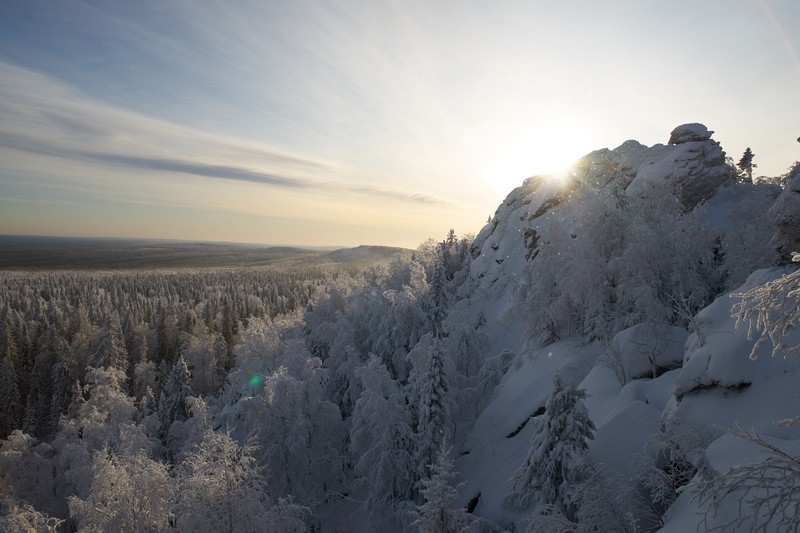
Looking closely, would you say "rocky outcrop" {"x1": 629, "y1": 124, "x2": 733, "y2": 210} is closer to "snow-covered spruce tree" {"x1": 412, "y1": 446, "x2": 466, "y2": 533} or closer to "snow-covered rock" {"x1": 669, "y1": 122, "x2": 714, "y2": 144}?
"snow-covered rock" {"x1": 669, "y1": 122, "x2": 714, "y2": 144}

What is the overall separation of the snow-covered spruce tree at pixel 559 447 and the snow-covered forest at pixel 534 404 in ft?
0.22

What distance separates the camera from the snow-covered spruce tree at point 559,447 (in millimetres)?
11984

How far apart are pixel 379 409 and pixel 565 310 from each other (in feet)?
37.0

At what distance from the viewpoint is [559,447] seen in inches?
481

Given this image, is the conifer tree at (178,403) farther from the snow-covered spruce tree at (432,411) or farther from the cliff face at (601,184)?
the cliff face at (601,184)

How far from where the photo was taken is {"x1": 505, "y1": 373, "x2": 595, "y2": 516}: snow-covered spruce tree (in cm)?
1198

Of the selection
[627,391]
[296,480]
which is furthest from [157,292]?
[627,391]

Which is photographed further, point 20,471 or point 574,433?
point 20,471

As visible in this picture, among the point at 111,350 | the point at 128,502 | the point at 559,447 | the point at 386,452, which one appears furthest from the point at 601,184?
the point at 111,350

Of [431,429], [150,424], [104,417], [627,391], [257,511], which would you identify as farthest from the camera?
[150,424]

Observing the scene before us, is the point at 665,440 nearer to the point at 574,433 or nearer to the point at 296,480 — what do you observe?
the point at 574,433

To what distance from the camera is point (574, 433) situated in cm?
1217

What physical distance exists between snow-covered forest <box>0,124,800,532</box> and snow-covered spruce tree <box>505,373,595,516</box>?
2.7 inches

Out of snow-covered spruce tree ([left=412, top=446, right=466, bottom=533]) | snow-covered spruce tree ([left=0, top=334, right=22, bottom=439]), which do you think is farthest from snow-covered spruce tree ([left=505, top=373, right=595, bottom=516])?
snow-covered spruce tree ([left=0, top=334, right=22, bottom=439])
